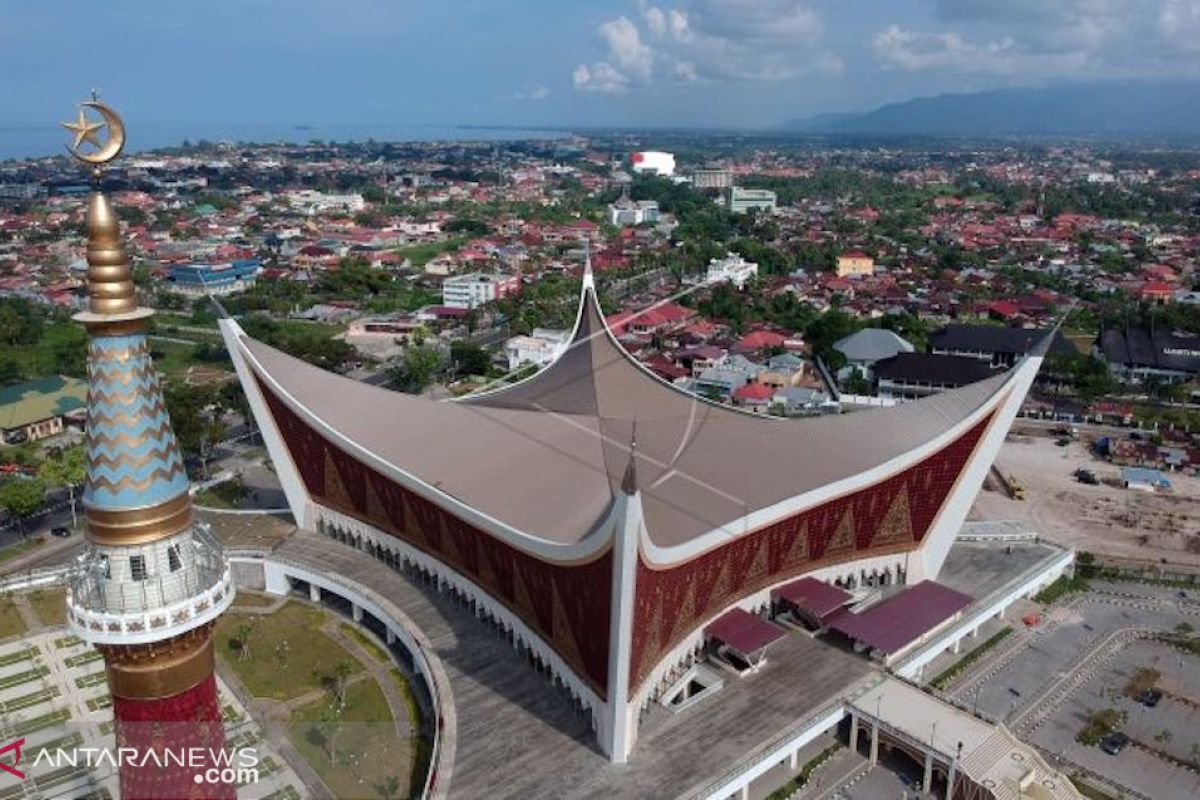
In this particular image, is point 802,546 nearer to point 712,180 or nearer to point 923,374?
point 923,374

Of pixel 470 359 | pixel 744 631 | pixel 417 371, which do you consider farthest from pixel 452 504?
pixel 470 359

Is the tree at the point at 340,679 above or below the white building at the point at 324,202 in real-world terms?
above

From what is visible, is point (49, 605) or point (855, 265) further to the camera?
point (855, 265)

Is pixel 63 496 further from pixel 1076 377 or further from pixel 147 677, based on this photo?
pixel 1076 377

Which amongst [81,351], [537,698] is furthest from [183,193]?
[537,698]

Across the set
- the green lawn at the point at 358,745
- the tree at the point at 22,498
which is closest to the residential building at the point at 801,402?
the green lawn at the point at 358,745

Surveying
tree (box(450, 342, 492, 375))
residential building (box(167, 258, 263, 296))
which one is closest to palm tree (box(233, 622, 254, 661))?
tree (box(450, 342, 492, 375))

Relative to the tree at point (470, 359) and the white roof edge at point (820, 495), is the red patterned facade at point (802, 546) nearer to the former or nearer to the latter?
the white roof edge at point (820, 495)

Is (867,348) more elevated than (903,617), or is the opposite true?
(903,617)
